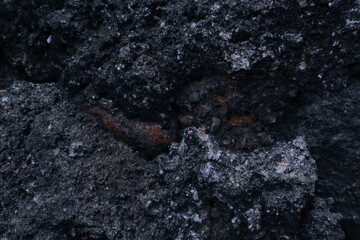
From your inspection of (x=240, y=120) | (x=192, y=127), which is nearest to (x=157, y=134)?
(x=192, y=127)

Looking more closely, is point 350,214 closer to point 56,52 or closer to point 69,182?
point 69,182

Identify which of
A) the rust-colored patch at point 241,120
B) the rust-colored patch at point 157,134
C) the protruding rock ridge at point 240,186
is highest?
the rust-colored patch at point 241,120

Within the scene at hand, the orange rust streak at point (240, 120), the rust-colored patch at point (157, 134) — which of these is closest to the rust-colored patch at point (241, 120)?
the orange rust streak at point (240, 120)

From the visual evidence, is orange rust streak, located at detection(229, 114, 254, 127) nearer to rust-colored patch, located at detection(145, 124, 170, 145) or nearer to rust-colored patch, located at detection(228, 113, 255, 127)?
rust-colored patch, located at detection(228, 113, 255, 127)

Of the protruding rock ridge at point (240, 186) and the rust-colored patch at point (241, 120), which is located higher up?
the rust-colored patch at point (241, 120)

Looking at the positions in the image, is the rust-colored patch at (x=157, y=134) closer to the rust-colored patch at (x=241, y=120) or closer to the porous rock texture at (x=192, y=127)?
the porous rock texture at (x=192, y=127)

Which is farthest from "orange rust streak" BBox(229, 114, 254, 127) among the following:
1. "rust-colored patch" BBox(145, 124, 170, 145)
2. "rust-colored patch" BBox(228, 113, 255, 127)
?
"rust-colored patch" BBox(145, 124, 170, 145)

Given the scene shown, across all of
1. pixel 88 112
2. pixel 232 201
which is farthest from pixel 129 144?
pixel 232 201

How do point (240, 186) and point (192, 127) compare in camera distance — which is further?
point (192, 127)

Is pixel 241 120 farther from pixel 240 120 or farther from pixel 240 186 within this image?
pixel 240 186
